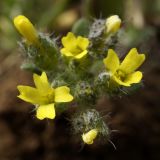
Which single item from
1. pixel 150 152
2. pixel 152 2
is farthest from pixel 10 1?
pixel 150 152

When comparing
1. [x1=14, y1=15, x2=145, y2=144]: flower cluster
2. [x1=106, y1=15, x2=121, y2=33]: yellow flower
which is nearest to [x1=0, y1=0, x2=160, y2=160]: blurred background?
[x1=14, y1=15, x2=145, y2=144]: flower cluster

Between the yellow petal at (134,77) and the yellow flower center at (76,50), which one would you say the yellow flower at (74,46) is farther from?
the yellow petal at (134,77)

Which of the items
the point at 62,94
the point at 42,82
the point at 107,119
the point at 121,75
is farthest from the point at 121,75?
the point at 107,119

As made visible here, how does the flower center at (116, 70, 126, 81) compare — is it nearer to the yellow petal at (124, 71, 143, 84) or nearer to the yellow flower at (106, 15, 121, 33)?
the yellow petal at (124, 71, 143, 84)

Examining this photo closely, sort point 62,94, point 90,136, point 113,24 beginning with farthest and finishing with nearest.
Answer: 1. point 113,24
2. point 62,94
3. point 90,136

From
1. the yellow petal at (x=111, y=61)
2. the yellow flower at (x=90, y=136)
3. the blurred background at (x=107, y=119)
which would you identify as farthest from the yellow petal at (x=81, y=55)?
the blurred background at (x=107, y=119)

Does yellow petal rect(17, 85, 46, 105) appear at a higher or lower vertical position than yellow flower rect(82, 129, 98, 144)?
higher

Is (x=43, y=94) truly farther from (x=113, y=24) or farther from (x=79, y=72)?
(x=113, y=24)
